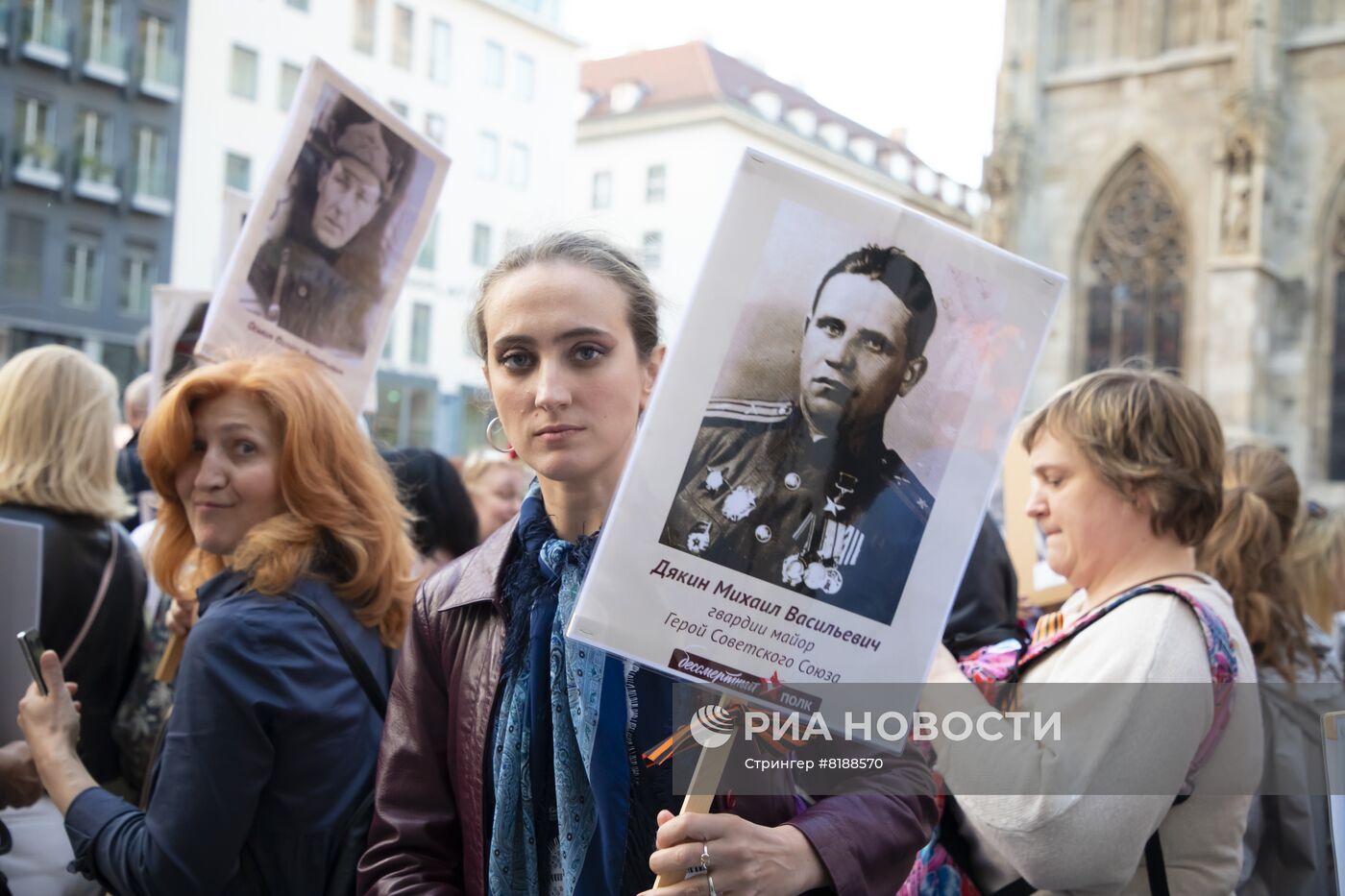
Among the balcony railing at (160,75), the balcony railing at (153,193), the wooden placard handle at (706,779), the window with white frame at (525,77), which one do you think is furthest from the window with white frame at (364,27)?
the wooden placard handle at (706,779)

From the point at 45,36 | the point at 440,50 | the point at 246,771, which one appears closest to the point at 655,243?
the point at 440,50

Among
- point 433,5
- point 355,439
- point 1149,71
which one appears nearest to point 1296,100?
point 1149,71

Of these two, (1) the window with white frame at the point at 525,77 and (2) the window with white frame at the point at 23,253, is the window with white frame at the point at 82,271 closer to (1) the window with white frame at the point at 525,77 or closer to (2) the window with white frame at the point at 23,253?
(2) the window with white frame at the point at 23,253

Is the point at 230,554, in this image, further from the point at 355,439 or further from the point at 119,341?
the point at 119,341

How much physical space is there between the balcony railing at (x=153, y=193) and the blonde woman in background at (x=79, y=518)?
29470mm

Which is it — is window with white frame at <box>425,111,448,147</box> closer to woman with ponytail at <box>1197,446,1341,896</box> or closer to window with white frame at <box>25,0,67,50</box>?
window with white frame at <box>25,0,67,50</box>

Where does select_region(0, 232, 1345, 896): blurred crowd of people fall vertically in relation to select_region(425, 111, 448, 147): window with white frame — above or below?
below

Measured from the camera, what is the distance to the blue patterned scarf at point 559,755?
6.41 ft

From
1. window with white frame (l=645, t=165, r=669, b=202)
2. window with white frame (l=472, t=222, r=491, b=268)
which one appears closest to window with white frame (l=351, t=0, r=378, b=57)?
window with white frame (l=472, t=222, r=491, b=268)

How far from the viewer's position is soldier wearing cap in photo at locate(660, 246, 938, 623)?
1763mm

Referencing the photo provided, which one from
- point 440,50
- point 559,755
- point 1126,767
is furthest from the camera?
point 440,50

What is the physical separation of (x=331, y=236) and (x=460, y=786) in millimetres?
2060

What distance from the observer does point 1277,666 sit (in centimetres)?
348

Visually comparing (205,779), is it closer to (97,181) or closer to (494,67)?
(97,181)
